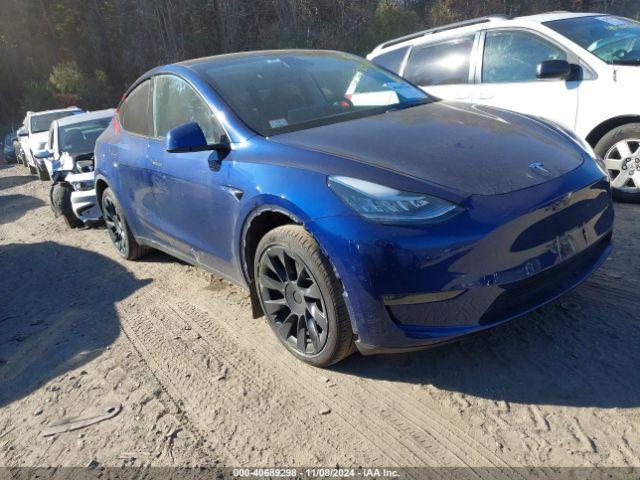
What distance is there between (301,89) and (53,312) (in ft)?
9.07

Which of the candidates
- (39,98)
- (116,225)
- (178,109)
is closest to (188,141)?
(178,109)

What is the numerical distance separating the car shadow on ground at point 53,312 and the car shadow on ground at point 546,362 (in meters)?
1.95

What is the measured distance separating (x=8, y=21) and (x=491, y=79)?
108ft

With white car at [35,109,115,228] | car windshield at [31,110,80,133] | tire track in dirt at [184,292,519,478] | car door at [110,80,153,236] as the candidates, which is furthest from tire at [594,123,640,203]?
car windshield at [31,110,80,133]

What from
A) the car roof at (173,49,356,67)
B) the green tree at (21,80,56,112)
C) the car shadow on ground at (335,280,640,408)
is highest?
the car roof at (173,49,356,67)

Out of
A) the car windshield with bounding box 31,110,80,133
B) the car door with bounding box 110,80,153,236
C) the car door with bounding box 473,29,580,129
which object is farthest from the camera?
the car windshield with bounding box 31,110,80,133

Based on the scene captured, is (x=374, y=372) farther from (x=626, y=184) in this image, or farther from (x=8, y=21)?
(x=8, y=21)

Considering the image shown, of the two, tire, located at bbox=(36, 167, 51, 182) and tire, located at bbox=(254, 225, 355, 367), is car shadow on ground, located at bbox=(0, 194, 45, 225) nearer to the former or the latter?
tire, located at bbox=(36, 167, 51, 182)

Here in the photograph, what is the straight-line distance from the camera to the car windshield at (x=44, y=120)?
14.2 metres

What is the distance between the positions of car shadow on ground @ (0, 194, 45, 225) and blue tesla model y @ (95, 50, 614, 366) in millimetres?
6430

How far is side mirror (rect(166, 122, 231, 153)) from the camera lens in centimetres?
314

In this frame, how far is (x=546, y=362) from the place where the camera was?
2748 millimetres

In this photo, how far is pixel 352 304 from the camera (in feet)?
8.22

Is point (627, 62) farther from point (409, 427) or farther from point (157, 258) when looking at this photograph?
point (157, 258)
